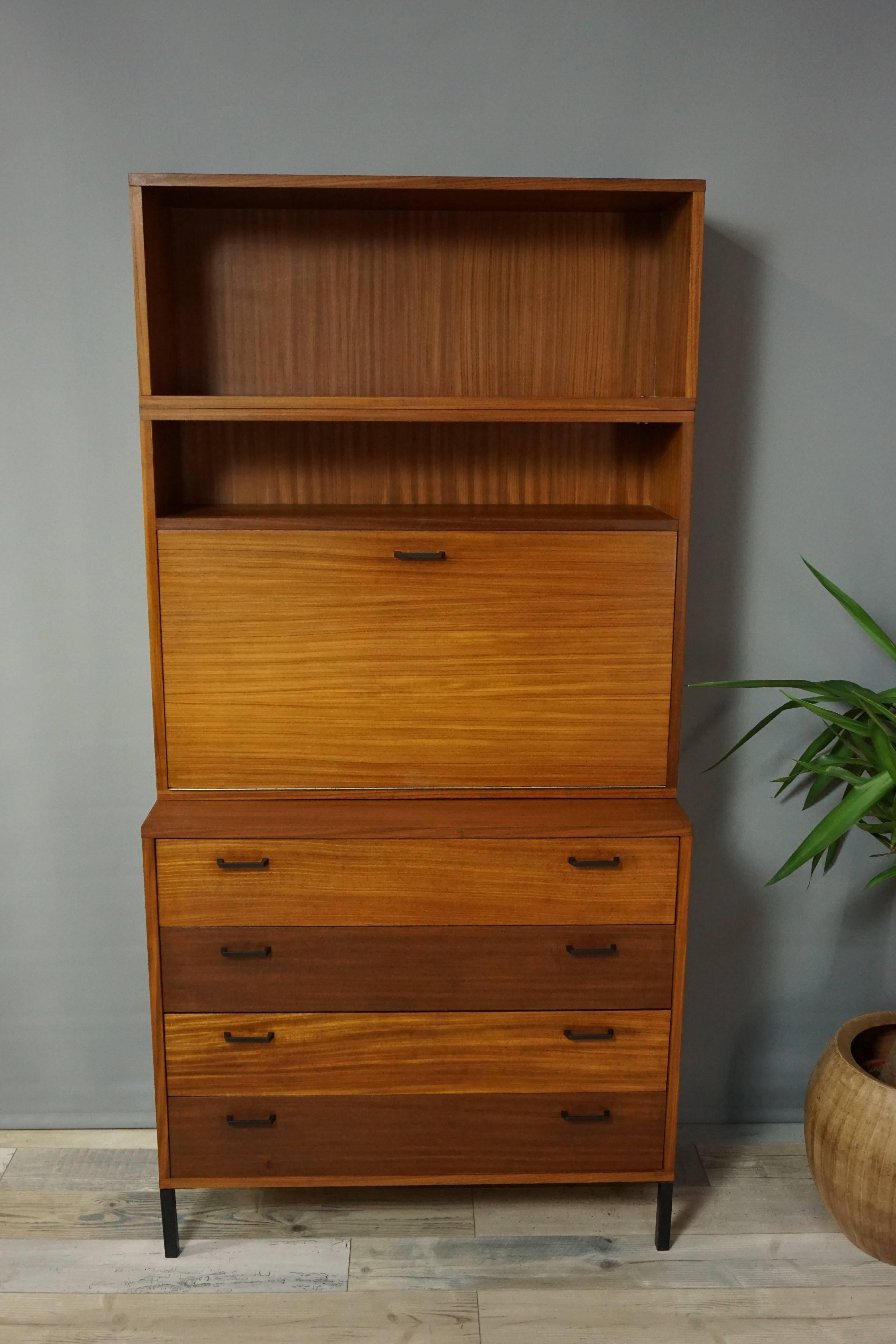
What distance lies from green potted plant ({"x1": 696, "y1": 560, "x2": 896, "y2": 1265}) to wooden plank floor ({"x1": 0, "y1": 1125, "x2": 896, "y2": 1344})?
0.55 feet

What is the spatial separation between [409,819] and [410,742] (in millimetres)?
140

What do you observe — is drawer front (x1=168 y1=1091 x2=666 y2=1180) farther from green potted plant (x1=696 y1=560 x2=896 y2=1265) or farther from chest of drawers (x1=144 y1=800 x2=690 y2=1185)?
green potted plant (x1=696 y1=560 x2=896 y2=1265)

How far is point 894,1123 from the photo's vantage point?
1.83m

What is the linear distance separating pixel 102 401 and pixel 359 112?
712 millimetres

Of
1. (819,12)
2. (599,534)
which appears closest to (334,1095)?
(599,534)

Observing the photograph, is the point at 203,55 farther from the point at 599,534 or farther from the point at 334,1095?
the point at 334,1095

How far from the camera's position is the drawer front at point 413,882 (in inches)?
71.6

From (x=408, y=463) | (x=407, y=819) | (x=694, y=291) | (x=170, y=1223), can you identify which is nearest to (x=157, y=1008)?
(x=170, y=1223)

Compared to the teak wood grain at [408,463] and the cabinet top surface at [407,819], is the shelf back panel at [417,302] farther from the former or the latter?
the cabinet top surface at [407,819]

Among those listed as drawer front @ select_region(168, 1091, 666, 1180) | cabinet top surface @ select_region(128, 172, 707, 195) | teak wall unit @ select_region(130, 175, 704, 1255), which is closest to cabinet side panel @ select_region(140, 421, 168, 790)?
teak wall unit @ select_region(130, 175, 704, 1255)

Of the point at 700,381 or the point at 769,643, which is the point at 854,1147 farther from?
the point at 700,381

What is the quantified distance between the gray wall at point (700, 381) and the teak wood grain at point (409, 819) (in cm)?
38

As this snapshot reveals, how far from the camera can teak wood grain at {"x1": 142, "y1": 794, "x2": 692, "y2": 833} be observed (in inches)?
71.2

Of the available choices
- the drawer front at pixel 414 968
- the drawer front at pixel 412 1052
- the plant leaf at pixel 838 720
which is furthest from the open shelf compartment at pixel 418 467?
the drawer front at pixel 412 1052
